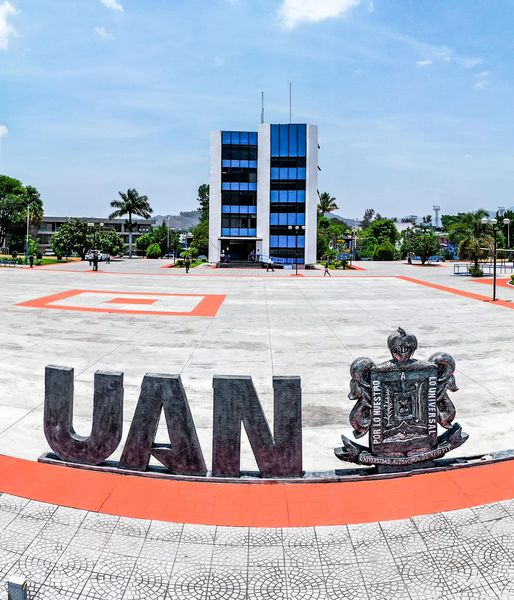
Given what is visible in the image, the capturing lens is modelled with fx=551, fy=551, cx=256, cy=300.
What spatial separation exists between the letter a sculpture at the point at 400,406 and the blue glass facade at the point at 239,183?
2711 inches

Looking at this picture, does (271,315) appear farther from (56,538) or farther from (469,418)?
(56,538)

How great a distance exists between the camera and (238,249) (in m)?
77.9

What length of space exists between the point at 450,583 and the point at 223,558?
231cm

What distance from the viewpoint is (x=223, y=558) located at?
19.3 feet

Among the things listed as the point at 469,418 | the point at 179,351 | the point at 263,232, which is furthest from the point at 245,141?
the point at 469,418

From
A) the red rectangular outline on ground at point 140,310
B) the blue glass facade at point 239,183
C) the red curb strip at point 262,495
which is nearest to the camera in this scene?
the red curb strip at point 262,495

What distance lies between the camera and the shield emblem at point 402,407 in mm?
7141

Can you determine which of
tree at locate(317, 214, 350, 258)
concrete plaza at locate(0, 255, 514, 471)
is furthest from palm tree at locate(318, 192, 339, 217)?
concrete plaza at locate(0, 255, 514, 471)

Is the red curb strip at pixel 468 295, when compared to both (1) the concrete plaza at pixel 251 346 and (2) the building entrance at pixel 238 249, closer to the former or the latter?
(1) the concrete plaza at pixel 251 346

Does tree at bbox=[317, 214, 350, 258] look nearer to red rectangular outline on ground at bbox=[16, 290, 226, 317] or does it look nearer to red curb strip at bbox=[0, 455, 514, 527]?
red rectangular outline on ground at bbox=[16, 290, 226, 317]

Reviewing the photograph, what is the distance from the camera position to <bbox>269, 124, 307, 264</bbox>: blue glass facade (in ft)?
239

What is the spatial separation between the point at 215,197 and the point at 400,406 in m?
69.4

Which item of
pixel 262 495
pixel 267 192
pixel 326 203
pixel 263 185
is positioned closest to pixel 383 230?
pixel 326 203

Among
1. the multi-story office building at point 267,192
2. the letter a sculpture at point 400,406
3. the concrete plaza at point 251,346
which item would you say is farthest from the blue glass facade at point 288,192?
the letter a sculpture at point 400,406
